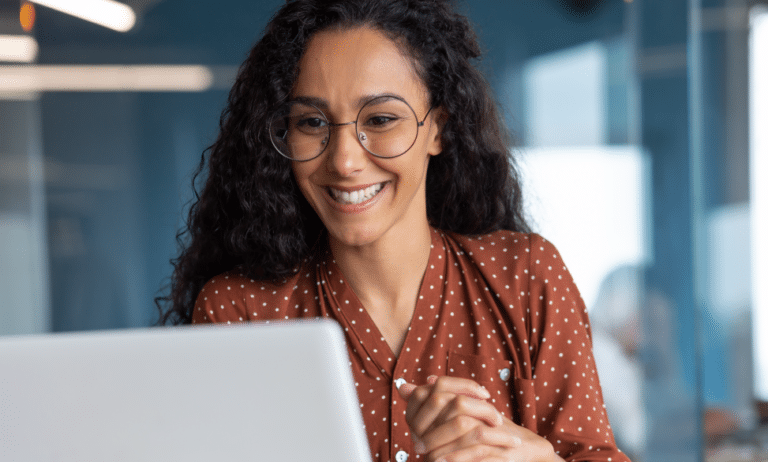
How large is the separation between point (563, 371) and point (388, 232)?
0.44m

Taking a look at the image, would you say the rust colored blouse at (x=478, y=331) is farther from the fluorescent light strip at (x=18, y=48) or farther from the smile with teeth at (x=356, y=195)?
the fluorescent light strip at (x=18, y=48)

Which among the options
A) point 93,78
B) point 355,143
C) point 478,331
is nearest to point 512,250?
point 478,331

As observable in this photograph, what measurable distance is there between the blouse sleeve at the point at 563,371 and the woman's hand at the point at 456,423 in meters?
0.27

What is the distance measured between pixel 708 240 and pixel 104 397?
3.13 m

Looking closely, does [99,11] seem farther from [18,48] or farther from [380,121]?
[380,121]

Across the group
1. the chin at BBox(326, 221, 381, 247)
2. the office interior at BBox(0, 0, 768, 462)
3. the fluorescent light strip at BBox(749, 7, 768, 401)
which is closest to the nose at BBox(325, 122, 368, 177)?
the chin at BBox(326, 221, 381, 247)

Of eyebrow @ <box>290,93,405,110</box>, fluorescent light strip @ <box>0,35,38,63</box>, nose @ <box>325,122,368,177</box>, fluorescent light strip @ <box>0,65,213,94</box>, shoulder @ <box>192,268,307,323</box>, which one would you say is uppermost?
fluorescent light strip @ <box>0,35,38,63</box>

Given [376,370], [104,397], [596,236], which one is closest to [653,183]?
[596,236]

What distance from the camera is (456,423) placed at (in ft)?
3.30

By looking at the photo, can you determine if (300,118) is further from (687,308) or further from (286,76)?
(687,308)

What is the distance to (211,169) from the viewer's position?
160cm

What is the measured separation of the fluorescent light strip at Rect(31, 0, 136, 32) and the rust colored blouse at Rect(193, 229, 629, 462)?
1.59 m

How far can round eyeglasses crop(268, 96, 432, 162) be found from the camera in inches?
51.4

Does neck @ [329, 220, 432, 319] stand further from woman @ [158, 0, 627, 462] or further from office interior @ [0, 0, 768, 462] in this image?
Answer: office interior @ [0, 0, 768, 462]
